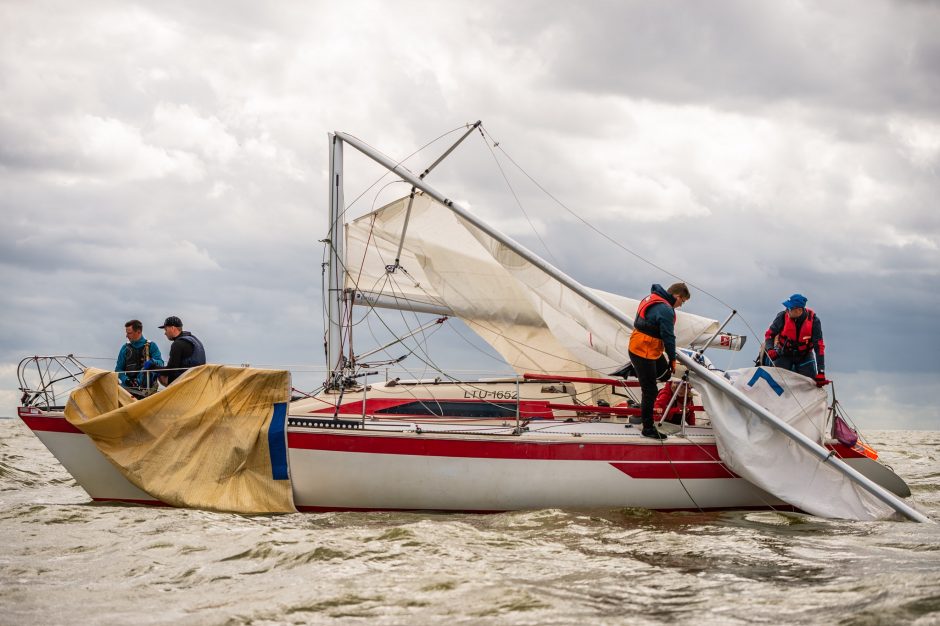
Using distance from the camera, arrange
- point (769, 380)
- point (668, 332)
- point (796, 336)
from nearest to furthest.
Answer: point (668, 332) < point (769, 380) < point (796, 336)

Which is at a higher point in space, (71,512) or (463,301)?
(463,301)

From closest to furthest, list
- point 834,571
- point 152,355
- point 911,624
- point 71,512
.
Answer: point 911,624 → point 834,571 → point 71,512 → point 152,355

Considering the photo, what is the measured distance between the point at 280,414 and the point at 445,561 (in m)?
3.73

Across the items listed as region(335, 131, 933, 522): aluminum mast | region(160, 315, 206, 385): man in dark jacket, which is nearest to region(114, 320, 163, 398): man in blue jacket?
region(160, 315, 206, 385): man in dark jacket

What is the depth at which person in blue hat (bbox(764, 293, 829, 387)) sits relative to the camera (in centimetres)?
1365

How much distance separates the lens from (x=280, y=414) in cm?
1191

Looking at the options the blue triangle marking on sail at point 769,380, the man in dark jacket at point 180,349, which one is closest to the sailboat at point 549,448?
the blue triangle marking on sail at point 769,380

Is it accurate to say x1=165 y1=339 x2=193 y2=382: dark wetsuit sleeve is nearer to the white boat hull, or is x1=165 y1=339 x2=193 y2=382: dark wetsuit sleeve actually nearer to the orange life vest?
the white boat hull

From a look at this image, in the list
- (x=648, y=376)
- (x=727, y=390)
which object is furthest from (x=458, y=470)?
(x=727, y=390)

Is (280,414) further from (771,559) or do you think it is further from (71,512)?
(771,559)

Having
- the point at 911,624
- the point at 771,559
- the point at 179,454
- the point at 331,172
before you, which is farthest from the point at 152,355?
the point at 911,624

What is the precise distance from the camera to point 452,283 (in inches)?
641

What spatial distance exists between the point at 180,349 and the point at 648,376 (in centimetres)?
658

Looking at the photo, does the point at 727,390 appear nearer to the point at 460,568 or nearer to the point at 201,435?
the point at 460,568
